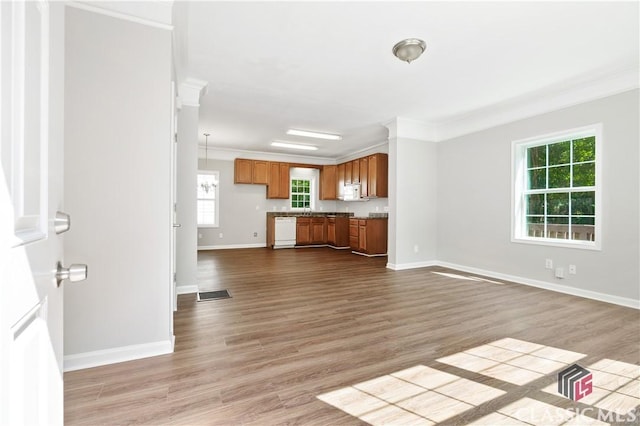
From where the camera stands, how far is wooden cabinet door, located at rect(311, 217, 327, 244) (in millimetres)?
8258

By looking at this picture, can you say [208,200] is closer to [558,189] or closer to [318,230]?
[318,230]

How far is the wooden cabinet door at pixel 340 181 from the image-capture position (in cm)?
817

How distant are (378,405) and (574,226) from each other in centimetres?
384

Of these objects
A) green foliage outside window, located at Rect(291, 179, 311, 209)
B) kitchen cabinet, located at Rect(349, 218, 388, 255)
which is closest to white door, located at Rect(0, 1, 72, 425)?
kitchen cabinet, located at Rect(349, 218, 388, 255)

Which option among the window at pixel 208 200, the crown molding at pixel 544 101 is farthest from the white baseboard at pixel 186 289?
the crown molding at pixel 544 101

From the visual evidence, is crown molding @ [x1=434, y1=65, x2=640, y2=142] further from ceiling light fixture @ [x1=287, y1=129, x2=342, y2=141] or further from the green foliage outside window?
the green foliage outside window

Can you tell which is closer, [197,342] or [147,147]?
[147,147]

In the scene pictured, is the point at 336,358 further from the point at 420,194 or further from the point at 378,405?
the point at 420,194

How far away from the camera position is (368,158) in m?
6.94

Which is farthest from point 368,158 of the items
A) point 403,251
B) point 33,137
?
point 33,137

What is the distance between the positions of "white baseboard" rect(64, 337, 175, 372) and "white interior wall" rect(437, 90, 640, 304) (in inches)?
181

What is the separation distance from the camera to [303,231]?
8.12 metres

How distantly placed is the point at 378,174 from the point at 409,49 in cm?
399

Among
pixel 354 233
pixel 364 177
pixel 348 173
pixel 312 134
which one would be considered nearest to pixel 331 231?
pixel 354 233
